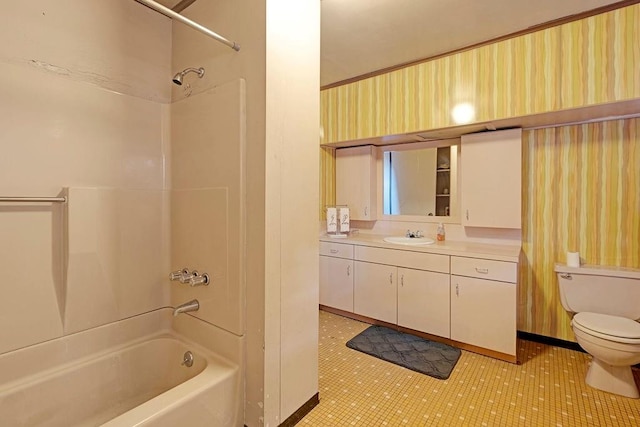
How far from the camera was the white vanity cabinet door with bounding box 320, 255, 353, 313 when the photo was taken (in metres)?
3.10

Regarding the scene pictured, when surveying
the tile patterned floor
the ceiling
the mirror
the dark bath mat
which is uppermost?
the ceiling

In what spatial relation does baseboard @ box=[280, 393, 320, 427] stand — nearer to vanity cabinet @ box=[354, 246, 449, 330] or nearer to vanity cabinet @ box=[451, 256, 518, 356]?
vanity cabinet @ box=[354, 246, 449, 330]

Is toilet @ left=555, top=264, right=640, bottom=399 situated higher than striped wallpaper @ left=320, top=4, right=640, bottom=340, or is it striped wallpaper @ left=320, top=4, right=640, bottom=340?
striped wallpaper @ left=320, top=4, right=640, bottom=340

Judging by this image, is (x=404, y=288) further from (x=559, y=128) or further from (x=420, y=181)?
(x=559, y=128)

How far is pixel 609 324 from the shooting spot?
1921mm

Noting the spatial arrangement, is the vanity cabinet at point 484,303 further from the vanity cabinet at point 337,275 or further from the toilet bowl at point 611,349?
the vanity cabinet at point 337,275

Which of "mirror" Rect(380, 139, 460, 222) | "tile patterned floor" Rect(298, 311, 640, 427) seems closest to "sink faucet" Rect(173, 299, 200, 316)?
"tile patterned floor" Rect(298, 311, 640, 427)

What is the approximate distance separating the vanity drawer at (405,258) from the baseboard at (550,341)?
968 millimetres

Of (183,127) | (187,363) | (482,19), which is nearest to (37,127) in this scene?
(183,127)

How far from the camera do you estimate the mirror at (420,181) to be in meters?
3.02

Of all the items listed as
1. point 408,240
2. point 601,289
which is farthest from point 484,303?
point 408,240

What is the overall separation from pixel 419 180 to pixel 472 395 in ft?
6.55

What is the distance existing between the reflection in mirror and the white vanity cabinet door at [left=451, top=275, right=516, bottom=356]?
0.88m

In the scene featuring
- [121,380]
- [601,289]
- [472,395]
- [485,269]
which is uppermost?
[485,269]
